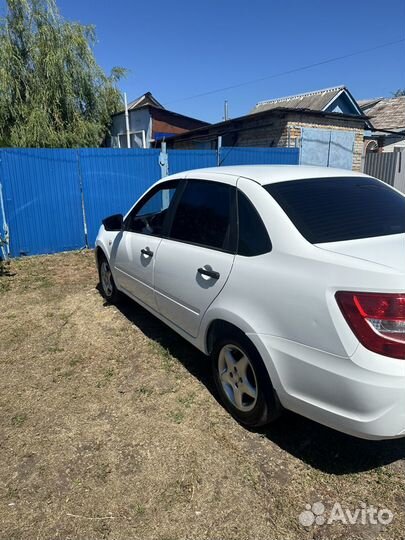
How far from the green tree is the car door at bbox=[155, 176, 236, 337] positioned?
12154 mm

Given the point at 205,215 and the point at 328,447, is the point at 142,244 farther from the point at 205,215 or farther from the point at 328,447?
the point at 328,447

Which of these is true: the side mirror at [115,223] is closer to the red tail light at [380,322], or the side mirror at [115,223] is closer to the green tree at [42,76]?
the red tail light at [380,322]

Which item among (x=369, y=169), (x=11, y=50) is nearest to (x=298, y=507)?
(x=369, y=169)

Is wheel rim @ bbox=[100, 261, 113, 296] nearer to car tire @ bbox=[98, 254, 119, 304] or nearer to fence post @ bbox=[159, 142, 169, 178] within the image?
car tire @ bbox=[98, 254, 119, 304]

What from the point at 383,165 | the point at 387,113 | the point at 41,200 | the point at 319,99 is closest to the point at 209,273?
the point at 41,200

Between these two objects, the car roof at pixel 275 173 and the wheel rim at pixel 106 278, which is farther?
the wheel rim at pixel 106 278

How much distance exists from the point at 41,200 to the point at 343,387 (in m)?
7.62

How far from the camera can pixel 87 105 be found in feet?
50.2

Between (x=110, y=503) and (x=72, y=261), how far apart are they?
6.24 metres

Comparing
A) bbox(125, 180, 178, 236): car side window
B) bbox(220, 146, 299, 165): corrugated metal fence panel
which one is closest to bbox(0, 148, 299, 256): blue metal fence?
bbox(220, 146, 299, 165): corrugated metal fence panel

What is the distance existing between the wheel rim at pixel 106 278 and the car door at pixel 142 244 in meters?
0.44

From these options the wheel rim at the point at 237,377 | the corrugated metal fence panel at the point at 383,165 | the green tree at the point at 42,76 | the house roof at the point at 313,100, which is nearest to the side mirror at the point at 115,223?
the wheel rim at the point at 237,377

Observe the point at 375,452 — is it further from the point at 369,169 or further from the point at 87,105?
the point at 87,105

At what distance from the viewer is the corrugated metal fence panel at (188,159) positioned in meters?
9.45
